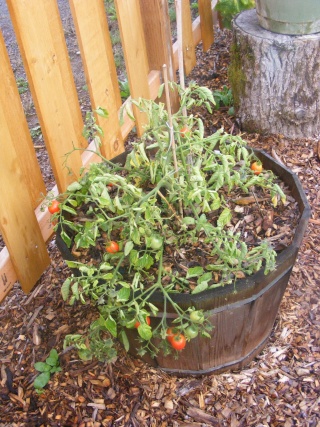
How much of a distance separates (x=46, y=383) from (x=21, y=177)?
0.86 metres

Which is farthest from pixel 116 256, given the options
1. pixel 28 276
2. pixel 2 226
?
pixel 28 276

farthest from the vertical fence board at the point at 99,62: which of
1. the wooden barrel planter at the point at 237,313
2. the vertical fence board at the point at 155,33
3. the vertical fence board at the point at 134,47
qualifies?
the wooden barrel planter at the point at 237,313

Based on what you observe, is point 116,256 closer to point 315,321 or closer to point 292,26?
point 315,321

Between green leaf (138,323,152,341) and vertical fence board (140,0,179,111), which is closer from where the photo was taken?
green leaf (138,323,152,341)

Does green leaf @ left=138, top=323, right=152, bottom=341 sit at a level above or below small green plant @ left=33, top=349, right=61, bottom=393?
above

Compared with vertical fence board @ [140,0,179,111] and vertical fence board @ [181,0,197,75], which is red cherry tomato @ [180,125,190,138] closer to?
vertical fence board @ [140,0,179,111]

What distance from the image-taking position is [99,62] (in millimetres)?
2525

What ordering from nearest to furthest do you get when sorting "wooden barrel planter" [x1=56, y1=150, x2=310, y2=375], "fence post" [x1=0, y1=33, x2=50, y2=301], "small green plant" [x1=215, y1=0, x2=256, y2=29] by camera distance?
1. "wooden barrel planter" [x1=56, y1=150, x2=310, y2=375]
2. "fence post" [x1=0, y1=33, x2=50, y2=301]
3. "small green plant" [x1=215, y1=0, x2=256, y2=29]

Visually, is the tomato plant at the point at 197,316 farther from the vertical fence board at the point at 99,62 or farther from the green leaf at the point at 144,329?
the vertical fence board at the point at 99,62

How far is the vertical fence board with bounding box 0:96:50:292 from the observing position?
6.81 feet

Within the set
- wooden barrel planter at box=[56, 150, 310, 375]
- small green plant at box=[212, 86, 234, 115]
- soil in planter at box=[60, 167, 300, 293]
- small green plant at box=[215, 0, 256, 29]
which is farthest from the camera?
small green plant at box=[215, 0, 256, 29]

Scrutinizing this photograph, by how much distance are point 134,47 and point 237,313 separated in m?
1.64

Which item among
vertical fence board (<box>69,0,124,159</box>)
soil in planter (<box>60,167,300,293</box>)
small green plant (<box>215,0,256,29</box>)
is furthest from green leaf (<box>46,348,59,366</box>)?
small green plant (<box>215,0,256,29</box>)

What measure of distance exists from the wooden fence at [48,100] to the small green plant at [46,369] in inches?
14.2
